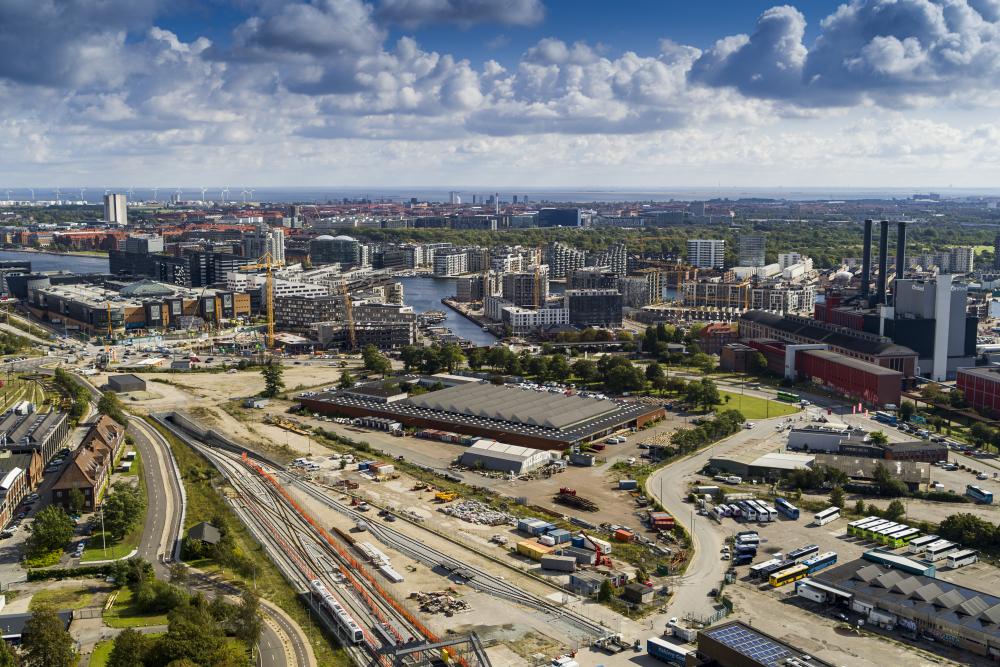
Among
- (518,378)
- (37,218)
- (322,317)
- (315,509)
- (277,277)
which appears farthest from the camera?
(37,218)

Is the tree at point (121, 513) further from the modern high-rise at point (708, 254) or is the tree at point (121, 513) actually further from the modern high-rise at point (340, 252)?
the modern high-rise at point (708, 254)

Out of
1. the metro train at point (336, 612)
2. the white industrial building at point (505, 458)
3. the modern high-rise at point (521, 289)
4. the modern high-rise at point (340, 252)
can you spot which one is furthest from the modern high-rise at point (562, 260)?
the metro train at point (336, 612)

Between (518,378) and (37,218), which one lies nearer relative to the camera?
(518,378)

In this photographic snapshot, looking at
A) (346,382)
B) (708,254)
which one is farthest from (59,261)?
(346,382)

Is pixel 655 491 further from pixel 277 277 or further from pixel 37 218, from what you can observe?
pixel 37 218

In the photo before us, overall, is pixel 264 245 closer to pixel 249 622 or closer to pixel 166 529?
pixel 166 529

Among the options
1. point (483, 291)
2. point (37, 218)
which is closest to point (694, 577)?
point (483, 291)
